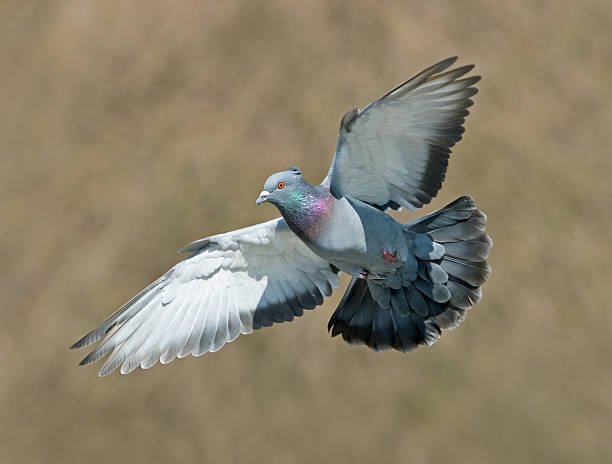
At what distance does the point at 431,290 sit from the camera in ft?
19.1

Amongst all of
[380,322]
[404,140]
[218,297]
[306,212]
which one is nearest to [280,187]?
[306,212]

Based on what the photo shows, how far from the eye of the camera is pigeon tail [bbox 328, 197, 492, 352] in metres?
5.71

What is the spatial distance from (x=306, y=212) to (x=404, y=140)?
2.56ft

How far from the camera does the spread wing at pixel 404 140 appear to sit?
5074 mm

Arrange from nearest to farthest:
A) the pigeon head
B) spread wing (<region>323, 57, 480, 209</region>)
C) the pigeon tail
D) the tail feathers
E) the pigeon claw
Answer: spread wing (<region>323, 57, 480, 209</region>) < the pigeon head < the pigeon claw < the pigeon tail < the tail feathers

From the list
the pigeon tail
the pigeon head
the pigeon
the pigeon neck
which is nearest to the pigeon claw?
the pigeon

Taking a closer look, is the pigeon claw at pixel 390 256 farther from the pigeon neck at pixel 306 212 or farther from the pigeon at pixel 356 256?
the pigeon neck at pixel 306 212

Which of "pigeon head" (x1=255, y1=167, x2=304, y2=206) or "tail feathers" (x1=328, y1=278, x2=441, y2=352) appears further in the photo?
"tail feathers" (x1=328, y1=278, x2=441, y2=352)

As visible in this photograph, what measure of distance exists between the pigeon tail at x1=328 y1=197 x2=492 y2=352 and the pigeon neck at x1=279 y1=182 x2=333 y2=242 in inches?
28.0

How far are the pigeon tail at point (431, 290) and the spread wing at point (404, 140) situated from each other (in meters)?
0.26

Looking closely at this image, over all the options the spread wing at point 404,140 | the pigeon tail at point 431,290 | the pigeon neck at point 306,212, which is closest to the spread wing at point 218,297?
the pigeon tail at point 431,290

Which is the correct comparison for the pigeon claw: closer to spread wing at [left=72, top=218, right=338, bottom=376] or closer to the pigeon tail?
the pigeon tail

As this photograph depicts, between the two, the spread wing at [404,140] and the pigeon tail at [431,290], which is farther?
the pigeon tail at [431,290]

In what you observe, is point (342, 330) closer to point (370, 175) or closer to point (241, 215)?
point (370, 175)
